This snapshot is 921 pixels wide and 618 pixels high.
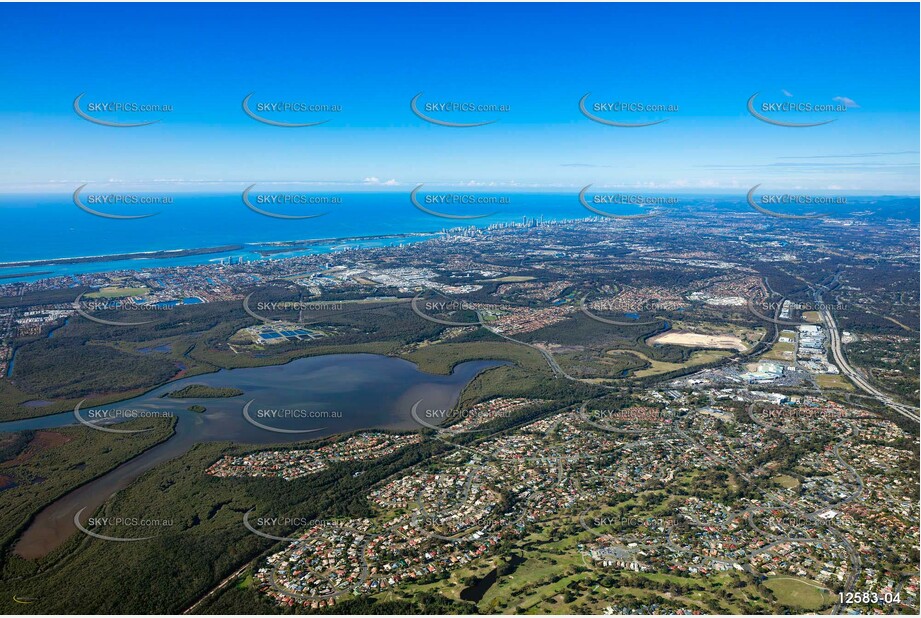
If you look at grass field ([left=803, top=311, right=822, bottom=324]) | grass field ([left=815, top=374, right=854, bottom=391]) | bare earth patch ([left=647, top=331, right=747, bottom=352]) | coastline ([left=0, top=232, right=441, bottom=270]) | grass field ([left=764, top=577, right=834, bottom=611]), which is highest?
coastline ([left=0, top=232, right=441, bottom=270])

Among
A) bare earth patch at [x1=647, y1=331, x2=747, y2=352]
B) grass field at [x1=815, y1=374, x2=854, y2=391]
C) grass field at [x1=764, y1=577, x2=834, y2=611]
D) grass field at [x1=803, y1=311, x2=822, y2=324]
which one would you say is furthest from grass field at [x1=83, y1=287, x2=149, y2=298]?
grass field at [x1=803, y1=311, x2=822, y2=324]

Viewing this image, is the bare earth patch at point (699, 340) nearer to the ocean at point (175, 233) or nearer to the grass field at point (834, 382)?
the grass field at point (834, 382)

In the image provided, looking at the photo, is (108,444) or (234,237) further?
(234,237)

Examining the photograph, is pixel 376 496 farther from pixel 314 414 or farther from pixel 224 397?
pixel 224 397

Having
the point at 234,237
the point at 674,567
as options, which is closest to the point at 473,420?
the point at 674,567

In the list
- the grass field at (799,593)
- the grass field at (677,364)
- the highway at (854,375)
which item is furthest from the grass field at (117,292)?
the highway at (854,375)

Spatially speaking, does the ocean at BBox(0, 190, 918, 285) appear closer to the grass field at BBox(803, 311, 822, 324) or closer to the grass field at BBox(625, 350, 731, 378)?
the grass field at BBox(625, 350, 731, 378)

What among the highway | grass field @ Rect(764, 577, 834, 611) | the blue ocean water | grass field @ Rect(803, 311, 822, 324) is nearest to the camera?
grass field @ Rect(764, 577, 834, 611)

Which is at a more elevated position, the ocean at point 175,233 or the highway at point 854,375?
the ocean at point 175,233

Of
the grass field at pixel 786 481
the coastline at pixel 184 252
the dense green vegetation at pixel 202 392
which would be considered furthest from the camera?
the coastline at pixel 184 252

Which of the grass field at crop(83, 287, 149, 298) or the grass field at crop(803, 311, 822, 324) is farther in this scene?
the grass field at crop(83, 287, 149, 298)

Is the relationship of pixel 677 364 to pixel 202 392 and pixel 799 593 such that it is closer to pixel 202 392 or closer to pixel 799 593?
pixel 799 593
